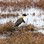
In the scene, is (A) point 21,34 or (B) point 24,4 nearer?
(A) point 21,34

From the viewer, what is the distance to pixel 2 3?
23906 mm

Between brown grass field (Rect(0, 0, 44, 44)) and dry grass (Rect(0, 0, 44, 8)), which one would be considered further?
Result: dry grass (Rect(0, 0, 44, 8))

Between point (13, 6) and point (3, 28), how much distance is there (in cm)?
1032

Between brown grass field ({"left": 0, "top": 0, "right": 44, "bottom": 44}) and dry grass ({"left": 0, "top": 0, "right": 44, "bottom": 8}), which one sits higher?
brown grass field ({"left": 0, "top": 0, "right": 44, "bottom": 44})

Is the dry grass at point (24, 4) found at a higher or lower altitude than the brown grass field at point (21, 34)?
lower

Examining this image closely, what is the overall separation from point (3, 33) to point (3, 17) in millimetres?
5461

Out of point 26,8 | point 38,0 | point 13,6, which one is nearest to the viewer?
point 26,8

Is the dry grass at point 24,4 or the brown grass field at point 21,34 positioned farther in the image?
the dry grass at point 24,4

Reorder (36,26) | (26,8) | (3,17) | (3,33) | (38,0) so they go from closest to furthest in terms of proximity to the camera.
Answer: (3,33), (36,26), (3,17), (26,8), (38,0)

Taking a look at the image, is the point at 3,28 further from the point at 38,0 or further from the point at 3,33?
the point at 38,0

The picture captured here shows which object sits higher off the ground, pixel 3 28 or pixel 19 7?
pixel 3 28

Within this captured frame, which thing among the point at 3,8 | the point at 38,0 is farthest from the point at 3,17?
the point at 38,0

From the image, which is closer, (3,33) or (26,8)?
(3,33)

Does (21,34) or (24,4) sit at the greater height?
(21,34)
